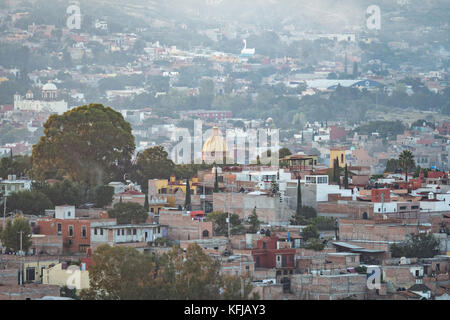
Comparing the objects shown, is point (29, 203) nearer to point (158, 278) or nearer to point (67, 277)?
point (67, 277)

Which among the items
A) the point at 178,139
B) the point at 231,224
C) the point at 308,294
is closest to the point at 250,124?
the point at 178,139

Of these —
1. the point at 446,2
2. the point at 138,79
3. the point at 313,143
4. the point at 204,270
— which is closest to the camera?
the point at 204,270

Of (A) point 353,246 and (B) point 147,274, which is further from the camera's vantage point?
(A) point 353,246

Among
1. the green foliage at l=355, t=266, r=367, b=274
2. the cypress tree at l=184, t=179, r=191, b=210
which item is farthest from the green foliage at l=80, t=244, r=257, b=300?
the cypress tree at l=184, t=179, r=191, b=210

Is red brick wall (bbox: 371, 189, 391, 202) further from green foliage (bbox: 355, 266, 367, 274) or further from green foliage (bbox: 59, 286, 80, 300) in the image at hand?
green foliage (bbox: 59, 286, 80, 300)

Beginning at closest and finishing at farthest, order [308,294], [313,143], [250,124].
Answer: [308,294] < [313,143] < [250,124]

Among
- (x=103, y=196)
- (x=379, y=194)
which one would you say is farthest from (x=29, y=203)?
(x=379, y=194)

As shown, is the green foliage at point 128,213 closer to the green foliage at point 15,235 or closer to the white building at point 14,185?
the green foliage at point 15,235

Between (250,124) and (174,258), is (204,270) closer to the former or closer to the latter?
(174,258)
